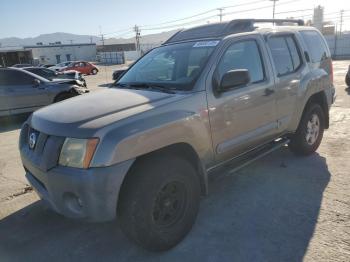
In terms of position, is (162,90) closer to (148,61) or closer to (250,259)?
(148,61)

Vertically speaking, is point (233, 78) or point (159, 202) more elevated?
point (233, 78)

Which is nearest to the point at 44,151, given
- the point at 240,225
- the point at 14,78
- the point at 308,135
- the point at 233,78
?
the point at 233,78

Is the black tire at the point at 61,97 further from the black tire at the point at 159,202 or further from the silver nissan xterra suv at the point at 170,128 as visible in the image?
the black tire at the point at 159,202

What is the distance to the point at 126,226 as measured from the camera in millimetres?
2832

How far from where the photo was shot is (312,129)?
17.7ft

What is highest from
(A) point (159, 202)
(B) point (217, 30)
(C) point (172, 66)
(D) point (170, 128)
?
(B) point (217, 30)

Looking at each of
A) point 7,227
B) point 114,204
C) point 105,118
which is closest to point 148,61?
point 105,118

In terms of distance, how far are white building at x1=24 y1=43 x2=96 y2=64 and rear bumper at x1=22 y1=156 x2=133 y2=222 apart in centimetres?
6117

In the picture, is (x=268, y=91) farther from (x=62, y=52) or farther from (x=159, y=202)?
(x=62, y=52)

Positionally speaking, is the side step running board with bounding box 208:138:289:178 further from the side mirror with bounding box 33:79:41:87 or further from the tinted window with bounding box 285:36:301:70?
the side mirror with bounding box 33:79:41:87

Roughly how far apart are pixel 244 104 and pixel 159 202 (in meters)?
1.49

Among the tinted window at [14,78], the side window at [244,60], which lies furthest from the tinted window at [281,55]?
the tinted window at [14,78]

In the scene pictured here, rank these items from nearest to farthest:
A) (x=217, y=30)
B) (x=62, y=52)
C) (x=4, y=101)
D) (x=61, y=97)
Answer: (x=217, y=30) < (x=4, y=101) < (x=61, y=97) < (x=62, y=52)

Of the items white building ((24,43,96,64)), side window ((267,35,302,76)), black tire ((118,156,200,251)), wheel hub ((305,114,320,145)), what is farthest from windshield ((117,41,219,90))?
white building ((24,43,96,64))
